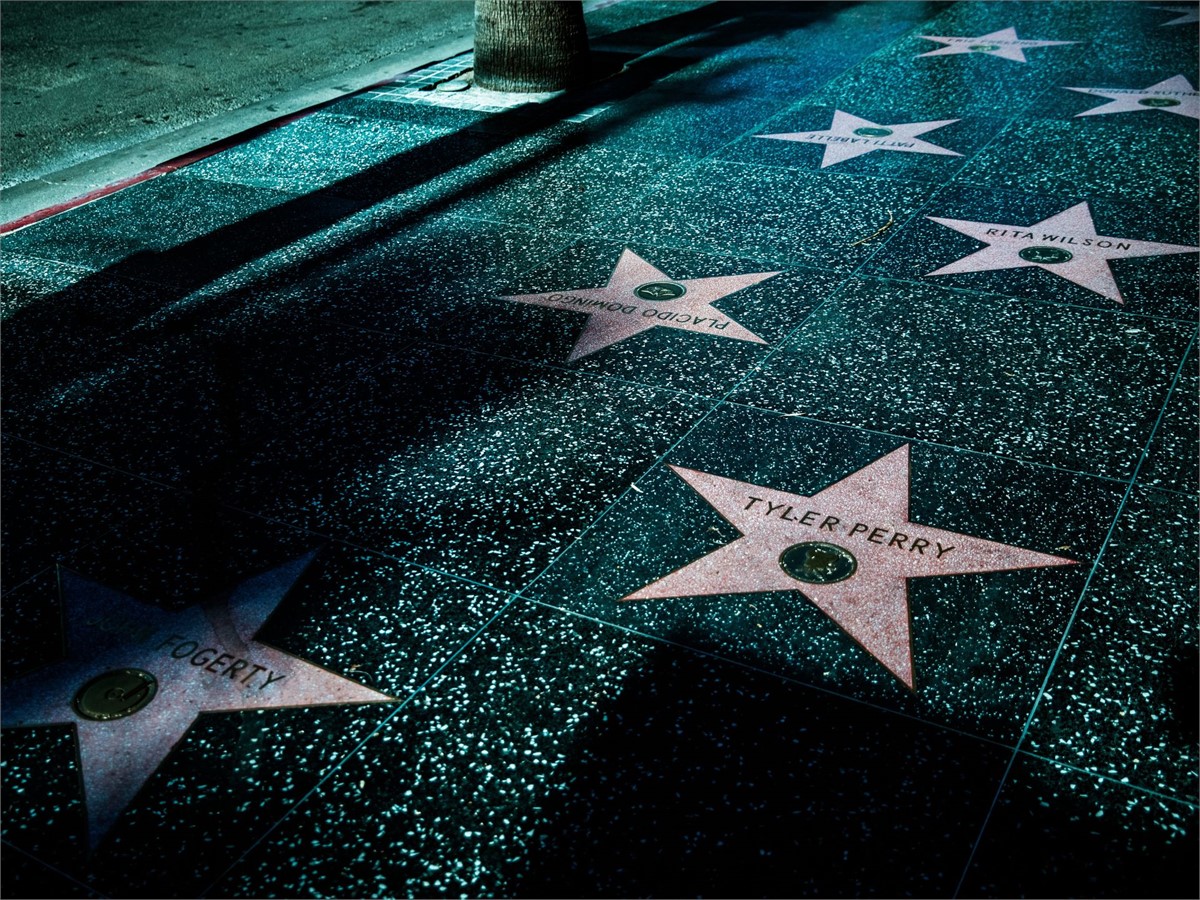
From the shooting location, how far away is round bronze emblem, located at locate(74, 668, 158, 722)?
197cm

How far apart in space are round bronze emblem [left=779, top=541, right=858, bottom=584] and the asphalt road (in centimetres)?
408

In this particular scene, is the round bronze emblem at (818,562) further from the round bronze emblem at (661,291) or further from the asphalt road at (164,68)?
the asphalt road at (164,68)

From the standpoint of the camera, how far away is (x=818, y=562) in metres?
2.22

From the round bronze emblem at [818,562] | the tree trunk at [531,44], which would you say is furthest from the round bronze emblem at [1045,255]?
the tree trunk at [531,44]

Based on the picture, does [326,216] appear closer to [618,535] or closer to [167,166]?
[167,166]

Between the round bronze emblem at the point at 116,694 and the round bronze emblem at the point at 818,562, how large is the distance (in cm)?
123

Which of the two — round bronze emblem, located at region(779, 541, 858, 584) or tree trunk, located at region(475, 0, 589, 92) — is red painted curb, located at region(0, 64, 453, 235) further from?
round bronze emblem, located at region(779, 541, 858, 584)

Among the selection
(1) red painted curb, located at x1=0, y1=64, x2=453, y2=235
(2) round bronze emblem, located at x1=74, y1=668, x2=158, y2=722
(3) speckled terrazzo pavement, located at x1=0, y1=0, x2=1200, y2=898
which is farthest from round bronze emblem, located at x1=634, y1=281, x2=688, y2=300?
(1) red painted curb, located at x1=0, y1=64, x2=453, y2=235

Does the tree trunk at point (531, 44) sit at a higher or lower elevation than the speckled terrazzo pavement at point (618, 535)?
higher

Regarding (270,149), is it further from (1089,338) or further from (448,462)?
(1089,338)

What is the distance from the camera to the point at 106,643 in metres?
2.13

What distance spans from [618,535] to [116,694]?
1.02 m

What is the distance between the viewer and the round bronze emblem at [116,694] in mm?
1969

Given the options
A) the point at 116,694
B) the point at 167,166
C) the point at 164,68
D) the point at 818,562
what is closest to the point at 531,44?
the point at 167,166
